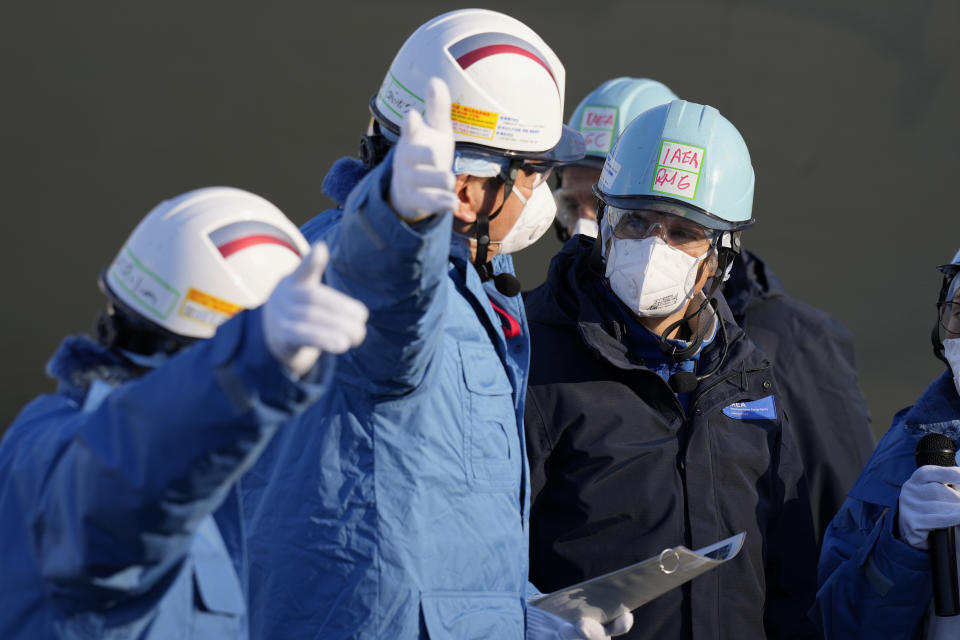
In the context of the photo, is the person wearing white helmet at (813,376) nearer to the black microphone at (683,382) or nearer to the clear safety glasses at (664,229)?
the clear safety glasses at (664,229)

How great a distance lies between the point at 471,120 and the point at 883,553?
1.24m

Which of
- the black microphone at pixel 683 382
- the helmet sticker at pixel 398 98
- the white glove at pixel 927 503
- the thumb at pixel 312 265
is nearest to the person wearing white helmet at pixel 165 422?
the thumb at pixel 312 265

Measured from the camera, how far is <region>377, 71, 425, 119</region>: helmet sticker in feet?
7.18

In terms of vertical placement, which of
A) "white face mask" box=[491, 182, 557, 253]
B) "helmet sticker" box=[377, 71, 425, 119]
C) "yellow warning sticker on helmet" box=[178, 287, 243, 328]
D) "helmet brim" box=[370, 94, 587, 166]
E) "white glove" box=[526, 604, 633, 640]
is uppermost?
"helmet sticker" box=[377, 71, 425, 119]

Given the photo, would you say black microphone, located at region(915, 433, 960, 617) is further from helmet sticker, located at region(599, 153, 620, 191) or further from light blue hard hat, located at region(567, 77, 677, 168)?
light blue hard hat, located at region(567, 77, 677, 168)

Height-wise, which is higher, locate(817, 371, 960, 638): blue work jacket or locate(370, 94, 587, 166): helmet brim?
locate(370, 94, 587, 166): helmet brim

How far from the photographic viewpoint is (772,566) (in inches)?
102

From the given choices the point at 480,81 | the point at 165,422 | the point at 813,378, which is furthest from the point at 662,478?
the point at 165,422

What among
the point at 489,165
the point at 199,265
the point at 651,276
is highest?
the point at 489,165

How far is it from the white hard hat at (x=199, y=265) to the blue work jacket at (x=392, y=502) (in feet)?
0.37

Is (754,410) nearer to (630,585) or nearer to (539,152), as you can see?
(630,585)

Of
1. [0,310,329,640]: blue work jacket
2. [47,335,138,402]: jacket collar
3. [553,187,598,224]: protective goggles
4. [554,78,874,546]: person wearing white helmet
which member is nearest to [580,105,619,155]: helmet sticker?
[553,187,598,224]: protective goggles

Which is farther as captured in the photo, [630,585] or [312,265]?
[630,585]

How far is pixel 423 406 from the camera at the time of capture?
185 cm
